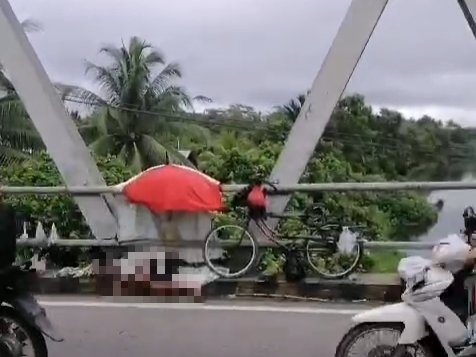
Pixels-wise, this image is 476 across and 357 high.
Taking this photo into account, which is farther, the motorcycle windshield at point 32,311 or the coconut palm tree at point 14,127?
the coconut palm tree at point 14,127

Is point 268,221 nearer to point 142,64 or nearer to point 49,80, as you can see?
point 49,80

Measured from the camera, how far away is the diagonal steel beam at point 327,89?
11.5m

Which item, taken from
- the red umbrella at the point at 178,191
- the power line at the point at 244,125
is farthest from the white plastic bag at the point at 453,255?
the power line at the point at 244,125

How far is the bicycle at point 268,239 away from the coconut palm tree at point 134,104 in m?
15.4

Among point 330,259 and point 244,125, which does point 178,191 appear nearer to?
point 330,259

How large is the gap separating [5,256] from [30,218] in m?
6.96

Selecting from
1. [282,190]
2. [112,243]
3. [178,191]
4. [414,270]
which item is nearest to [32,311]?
[414,270]

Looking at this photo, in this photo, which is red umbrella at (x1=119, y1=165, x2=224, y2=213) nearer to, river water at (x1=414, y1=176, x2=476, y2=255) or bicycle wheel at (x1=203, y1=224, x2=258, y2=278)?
bicycle wheel at (x1=203, y1=224, x2=258, y2=278)

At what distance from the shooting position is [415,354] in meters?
6.15

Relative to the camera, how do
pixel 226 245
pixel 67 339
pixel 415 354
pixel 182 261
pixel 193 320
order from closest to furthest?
pixel 415 354 < pixel 67 339 < pixel 193 320 < pixel 182 261 < pixel 226 245

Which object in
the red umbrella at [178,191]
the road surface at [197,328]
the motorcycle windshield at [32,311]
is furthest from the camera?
the red umbrella at [178,191]

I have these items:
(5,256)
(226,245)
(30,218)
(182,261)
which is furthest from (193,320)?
(30,218)

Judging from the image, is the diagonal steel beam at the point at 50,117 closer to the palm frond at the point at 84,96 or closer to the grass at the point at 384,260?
the grass at the point at 384,260

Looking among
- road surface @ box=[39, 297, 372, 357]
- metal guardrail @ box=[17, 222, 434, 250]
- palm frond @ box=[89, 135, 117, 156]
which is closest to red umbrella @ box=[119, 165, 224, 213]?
metal guardrail @ box=[17, 222, 434, 250]
